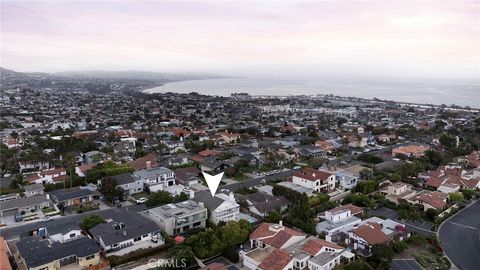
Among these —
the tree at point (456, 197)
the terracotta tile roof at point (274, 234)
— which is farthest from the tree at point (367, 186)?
the terracotta tile roof at point (274, 234)

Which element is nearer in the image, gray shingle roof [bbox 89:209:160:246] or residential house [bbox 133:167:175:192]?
gray shingle roof [bbox 89:209:160:246]

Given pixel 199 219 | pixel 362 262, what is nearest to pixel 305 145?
pixel 199 219

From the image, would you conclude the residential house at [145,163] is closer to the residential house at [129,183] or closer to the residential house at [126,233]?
the residential house at [129,183]

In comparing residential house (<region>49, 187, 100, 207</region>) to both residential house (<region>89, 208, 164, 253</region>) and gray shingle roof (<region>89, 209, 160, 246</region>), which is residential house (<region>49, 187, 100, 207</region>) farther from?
residential house (<region>89, 208, 164, 253</region>)

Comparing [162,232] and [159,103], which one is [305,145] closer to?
[162,232]

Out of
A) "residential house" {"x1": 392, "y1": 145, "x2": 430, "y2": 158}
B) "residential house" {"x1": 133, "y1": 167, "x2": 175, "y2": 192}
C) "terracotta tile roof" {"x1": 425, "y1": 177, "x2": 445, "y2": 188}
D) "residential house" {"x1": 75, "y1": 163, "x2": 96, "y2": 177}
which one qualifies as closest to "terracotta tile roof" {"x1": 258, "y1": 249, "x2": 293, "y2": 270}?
"residential house" {"x1": 133, "y1": 167, "x2": 175, "y2": 192}
